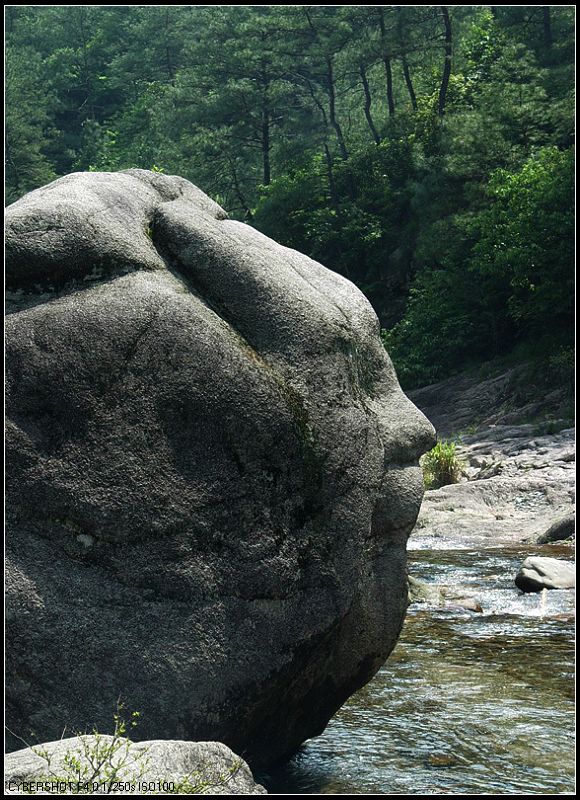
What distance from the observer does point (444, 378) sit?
3117cm

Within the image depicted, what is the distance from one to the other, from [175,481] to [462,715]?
3.62m

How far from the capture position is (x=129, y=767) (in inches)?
152

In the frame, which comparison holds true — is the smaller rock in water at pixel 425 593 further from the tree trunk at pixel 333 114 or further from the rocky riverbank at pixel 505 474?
the tree trunk at pixel 333 114

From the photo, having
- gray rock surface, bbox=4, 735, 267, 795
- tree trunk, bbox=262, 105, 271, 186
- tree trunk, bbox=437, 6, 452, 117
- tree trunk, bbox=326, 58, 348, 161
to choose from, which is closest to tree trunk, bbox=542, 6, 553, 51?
tree trunk, bbox=437, 6, 452, 117

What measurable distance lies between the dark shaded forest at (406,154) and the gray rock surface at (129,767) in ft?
75.0

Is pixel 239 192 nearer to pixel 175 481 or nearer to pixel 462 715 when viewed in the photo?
pixel 462 715

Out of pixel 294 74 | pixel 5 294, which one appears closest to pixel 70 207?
pixel 5 294

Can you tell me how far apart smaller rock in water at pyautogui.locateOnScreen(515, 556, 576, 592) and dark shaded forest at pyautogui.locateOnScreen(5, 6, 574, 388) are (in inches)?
546

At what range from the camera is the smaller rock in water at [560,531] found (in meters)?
15.8

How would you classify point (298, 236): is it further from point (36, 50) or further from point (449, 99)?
point (36, 50)

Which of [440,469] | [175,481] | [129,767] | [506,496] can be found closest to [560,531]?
[506,496]

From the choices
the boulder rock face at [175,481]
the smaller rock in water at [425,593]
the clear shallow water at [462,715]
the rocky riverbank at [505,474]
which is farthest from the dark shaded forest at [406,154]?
the boulder rock face at [175,481]

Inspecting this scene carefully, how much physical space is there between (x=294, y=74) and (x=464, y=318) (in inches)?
690

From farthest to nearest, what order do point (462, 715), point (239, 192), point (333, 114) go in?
point (239, 192) < point (333, 114) < point (462, 715)
